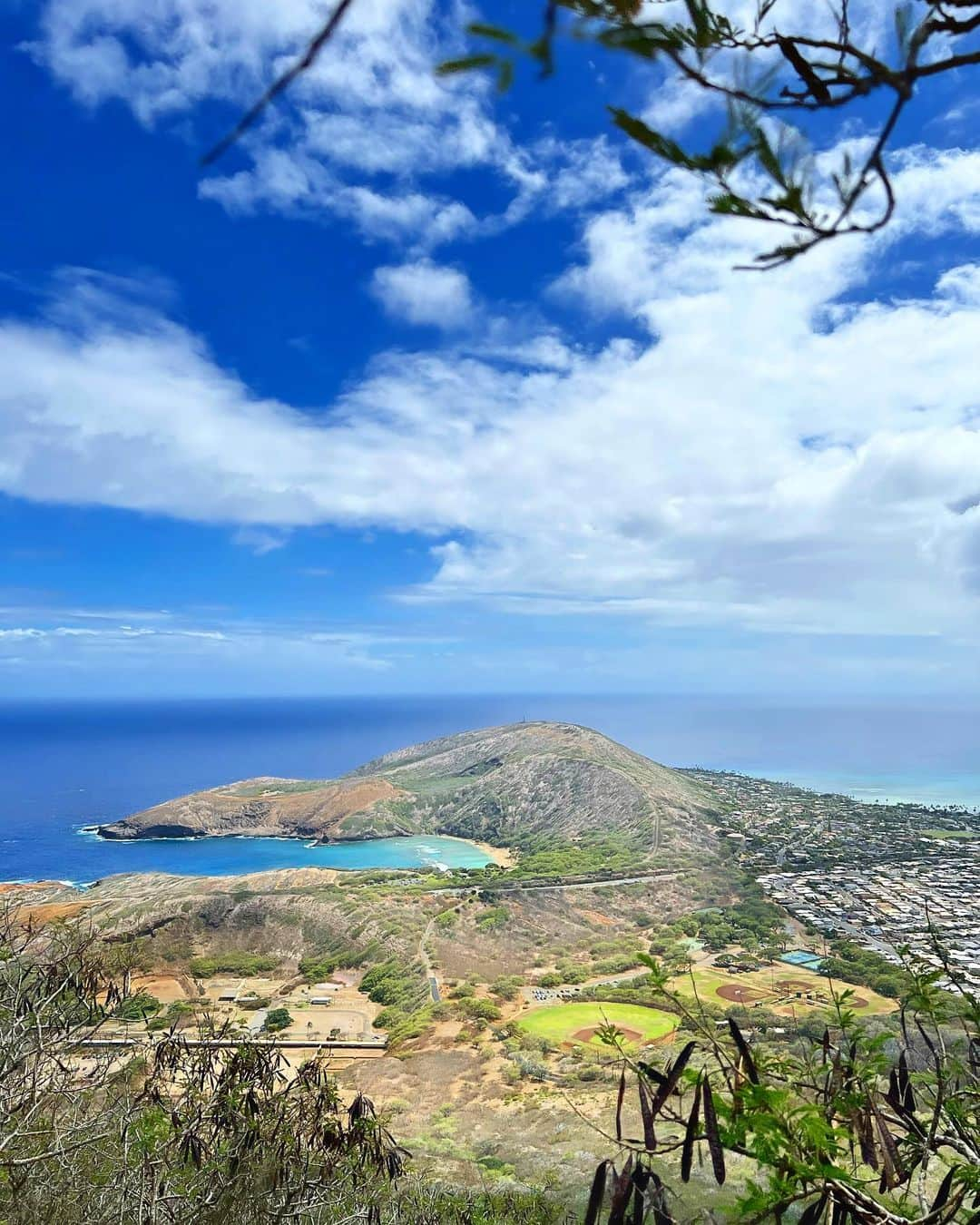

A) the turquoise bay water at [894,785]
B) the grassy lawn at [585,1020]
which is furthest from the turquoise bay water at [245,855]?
the turquoise bay water at [894,785]

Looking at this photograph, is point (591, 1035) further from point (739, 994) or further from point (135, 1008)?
point (135, 1008)

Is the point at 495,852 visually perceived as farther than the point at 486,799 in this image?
No

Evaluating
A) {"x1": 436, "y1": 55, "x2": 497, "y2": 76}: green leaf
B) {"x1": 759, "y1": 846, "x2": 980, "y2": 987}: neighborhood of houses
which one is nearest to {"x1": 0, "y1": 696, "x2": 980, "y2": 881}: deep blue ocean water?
{"x1": 759, "y1": 846, "x2": 980, "y2": 987}: neighborhood of houses

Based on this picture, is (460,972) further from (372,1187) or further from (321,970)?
(372,1187)

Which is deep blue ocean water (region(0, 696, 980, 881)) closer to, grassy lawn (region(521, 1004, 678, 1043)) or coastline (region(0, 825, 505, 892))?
coastline (region(0, 825, 505, 892))

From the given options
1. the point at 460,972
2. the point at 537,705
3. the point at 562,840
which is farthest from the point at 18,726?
the point at 460,972

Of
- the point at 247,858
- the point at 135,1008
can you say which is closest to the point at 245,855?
the point at 247,858

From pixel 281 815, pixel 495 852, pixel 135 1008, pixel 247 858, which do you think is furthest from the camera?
pixel 281 815
